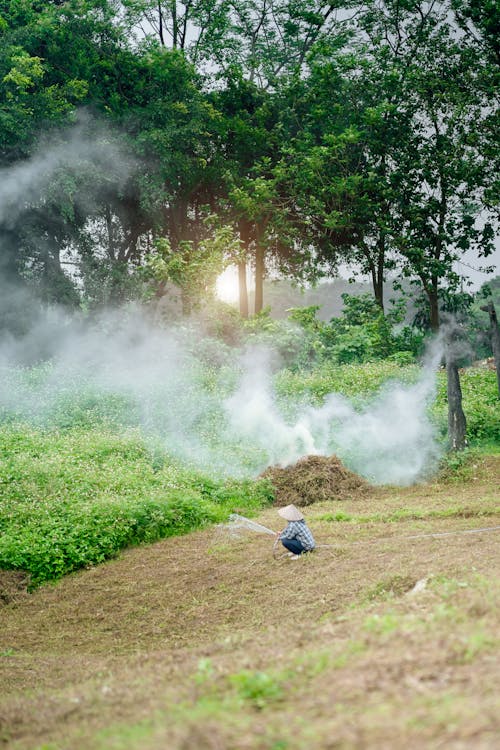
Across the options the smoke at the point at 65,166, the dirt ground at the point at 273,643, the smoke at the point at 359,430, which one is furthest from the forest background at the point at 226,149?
the dirt ground at the point at 273,643

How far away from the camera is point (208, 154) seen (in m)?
26.0

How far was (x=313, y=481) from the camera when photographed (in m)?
12.6

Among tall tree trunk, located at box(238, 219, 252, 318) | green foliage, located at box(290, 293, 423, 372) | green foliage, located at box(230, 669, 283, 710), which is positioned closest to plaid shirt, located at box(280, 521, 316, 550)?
green foliage, located at box(230, 669, 283, 710)

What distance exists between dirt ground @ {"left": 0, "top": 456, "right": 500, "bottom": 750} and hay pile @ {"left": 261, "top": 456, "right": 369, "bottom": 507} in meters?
1.24

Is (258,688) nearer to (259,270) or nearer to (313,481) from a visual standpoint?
(313,481)

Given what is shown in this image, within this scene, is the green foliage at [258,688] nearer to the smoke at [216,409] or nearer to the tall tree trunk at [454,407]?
the smoke at [216,409]

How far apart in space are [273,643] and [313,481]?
7644 millimetres

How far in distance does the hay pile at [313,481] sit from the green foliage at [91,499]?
1.37 feet

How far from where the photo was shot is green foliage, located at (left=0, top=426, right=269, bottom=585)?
9.41 meters

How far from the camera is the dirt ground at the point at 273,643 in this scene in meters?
3.15

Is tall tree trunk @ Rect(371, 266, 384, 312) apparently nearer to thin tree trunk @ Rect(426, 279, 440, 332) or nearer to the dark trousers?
thin tree trunk @ Rect(426, 279, 440, 332)

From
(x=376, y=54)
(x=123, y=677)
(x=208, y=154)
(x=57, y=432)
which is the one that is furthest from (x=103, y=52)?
(x=123, y=677)

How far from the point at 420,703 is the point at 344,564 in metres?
4.87

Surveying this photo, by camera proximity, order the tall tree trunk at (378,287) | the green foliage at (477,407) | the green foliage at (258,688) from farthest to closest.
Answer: the tall tree trunk at (378,287) → the green foliage at (477,407) → the green foliage at (258,688)
